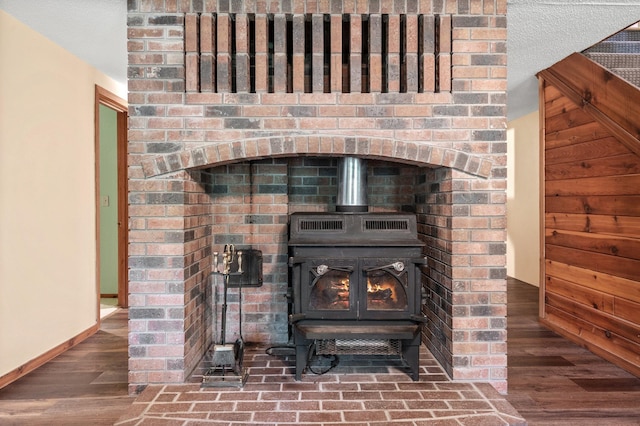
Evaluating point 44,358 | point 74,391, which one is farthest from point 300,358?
point 44,358

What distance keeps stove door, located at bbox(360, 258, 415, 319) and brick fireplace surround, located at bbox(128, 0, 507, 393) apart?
253 millimetres

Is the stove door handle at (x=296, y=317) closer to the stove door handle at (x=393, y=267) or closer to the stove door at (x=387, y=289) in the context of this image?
the stove door at (x=387, y=289)

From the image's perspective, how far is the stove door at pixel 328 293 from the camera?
2412 millimetres

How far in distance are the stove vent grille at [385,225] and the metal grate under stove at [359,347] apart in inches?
24.4

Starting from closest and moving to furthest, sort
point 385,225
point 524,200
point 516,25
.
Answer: point 385,225
point 516,25
point 524,200

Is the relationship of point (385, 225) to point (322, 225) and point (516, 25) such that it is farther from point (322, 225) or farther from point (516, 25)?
point (516, 25)

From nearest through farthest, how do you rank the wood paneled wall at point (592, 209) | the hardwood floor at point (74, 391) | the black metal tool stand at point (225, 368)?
the hardwood floor at point (74, 391) → the black metal tool stand at point (225, 368) → the wood paneled wall at point (592, 209)

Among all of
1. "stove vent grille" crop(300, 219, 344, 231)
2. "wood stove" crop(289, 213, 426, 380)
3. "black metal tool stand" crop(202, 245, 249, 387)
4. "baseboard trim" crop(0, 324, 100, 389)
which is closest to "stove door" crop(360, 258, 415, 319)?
"wood stove" crop(289, 213, 426, 380)

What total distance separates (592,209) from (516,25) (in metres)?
1.46

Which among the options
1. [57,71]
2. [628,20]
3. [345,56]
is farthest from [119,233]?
[628,20]

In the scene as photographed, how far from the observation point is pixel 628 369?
273 centimetres

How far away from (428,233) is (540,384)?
3.47 ft

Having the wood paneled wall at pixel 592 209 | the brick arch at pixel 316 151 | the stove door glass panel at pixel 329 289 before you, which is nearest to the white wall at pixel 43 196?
the brick arch at pixel 316 151

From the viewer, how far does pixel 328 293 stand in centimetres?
246
